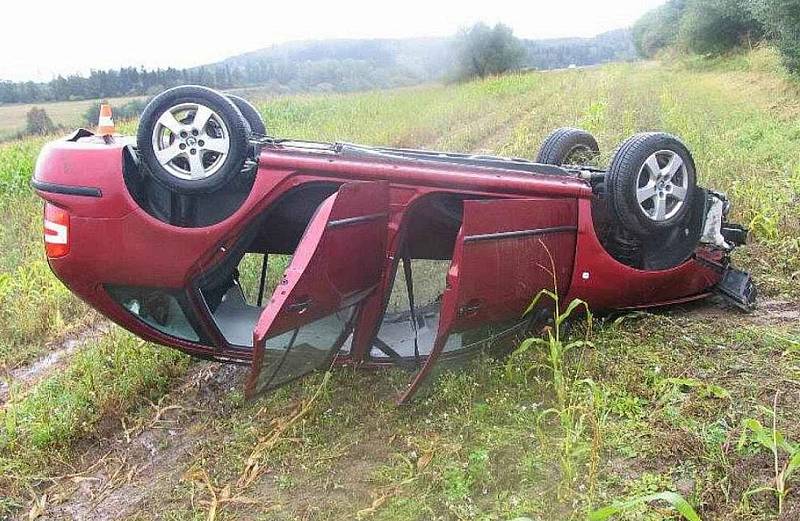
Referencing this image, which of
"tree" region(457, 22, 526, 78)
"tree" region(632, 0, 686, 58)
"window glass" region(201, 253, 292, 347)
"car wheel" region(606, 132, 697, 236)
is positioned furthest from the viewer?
"tree" region(632, 0, 686, 58)

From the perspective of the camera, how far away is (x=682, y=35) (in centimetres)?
3066

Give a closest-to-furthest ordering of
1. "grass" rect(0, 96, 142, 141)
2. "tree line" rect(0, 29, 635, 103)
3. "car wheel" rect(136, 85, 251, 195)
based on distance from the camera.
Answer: "car wheel" rect(136, 85, 251, 195) < "tree line" rect(0, 29, 635, 103) < "grass" rect(0, 96, 142, 141)

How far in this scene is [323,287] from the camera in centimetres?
288

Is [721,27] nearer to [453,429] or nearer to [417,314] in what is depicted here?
[417,314]

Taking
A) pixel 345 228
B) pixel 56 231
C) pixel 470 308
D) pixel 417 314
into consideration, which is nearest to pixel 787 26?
pixel 417 314

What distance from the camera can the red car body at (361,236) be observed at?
304 centimetres

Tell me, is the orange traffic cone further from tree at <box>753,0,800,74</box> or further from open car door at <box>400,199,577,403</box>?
tree at <box>753,0,800,74</box>

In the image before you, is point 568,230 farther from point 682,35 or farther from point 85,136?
point 682,35

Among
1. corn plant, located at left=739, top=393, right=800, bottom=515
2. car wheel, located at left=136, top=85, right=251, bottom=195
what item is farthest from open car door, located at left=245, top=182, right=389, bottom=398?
corn plant, located at left=739, top=393, right=800, bottom=515

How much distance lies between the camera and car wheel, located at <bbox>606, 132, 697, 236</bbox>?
340 cm

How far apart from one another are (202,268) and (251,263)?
1.92 m

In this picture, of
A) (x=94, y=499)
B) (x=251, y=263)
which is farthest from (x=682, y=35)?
(x=94, y=499)

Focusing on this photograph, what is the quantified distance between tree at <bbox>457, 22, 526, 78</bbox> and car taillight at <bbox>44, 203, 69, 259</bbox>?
27.5ft

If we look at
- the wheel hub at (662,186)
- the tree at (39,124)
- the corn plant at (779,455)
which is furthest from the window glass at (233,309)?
the tree at (39,124)
